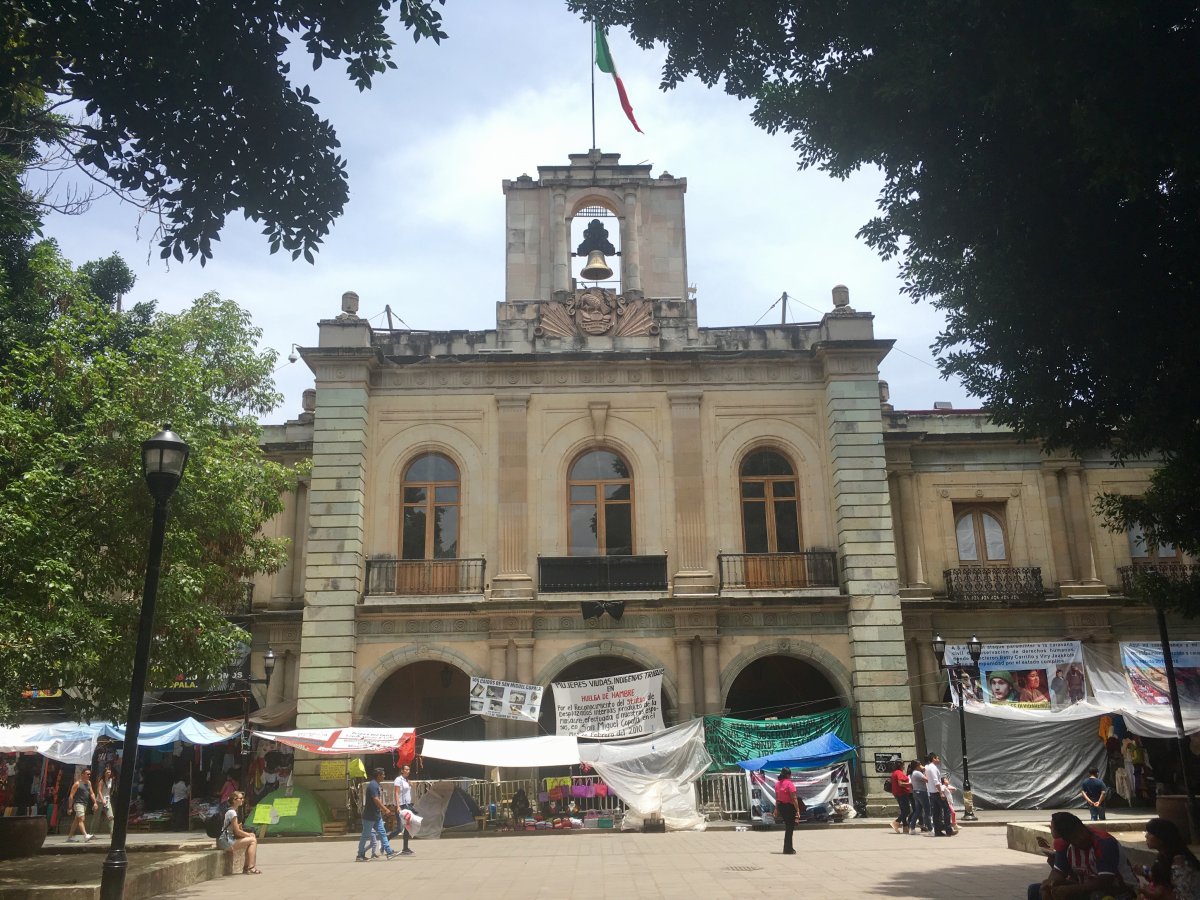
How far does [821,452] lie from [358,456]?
34.6 feet

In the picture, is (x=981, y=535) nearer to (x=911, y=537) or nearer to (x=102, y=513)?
(x=911, y=537)

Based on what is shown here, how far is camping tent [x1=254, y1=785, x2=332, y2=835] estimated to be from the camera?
20.5m

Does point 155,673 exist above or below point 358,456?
below

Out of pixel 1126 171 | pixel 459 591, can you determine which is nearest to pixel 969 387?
pixel 1126 171

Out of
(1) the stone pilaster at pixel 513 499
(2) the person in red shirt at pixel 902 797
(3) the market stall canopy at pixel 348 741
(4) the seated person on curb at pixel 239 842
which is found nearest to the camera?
(4) the seated person on curb at pixel 239 842

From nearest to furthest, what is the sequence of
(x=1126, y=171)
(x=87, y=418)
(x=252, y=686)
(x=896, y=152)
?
(x=1126, y=171) → (x=896, y=152) → (x=87, y=418) → (x=252, y=686)

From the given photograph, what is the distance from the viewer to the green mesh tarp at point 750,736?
21000 mm

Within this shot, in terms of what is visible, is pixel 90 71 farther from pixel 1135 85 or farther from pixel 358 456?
pixel 358 456

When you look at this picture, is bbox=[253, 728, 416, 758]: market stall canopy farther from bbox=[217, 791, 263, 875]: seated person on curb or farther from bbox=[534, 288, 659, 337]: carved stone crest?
bbox=[534, 288, 659, 337]: carved stone crest

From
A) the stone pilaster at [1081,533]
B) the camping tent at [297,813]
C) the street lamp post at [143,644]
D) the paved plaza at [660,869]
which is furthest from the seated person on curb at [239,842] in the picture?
the stone pilaster at [1081,533]

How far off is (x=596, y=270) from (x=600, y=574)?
7.36 m

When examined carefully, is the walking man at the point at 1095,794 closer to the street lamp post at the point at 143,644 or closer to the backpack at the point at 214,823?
the street lamp post at the point at 143,644

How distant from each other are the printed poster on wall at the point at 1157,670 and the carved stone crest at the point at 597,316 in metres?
13.5

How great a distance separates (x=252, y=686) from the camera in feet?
80.8
